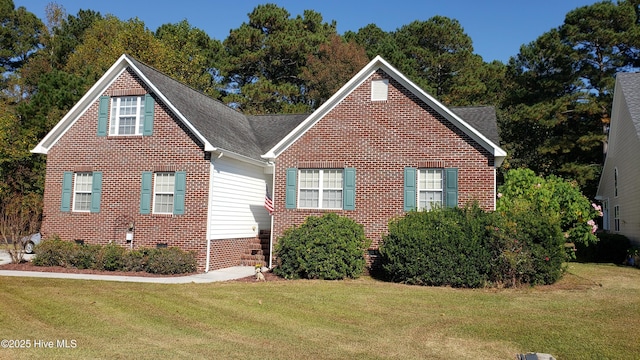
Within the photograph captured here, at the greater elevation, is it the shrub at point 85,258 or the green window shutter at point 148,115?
the green window shutter at point 148,115

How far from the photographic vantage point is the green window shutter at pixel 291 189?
1667 cm

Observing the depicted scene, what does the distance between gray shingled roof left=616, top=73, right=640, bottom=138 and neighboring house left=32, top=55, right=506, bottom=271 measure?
631cm

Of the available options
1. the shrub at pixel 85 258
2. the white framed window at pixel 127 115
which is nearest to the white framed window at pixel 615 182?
the white framed window at pixel 127 115

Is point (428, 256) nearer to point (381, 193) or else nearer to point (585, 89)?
point (381, 193)

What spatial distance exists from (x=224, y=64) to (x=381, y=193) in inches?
1159

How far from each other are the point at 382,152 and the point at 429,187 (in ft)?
6.16

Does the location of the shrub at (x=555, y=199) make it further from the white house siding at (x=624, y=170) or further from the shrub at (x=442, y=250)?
the shrub at (x=442, y=250)

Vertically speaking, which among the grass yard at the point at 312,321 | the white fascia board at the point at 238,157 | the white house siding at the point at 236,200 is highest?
the white fascia board at the point at 238,157

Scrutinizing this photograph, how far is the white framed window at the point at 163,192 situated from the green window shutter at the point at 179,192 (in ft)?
1.33

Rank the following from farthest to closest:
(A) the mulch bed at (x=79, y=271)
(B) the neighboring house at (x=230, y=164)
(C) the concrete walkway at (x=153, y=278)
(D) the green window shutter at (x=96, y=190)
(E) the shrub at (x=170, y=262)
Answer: (D) the green window shutter at (x=96, y=190) < (B) the neighboring house at (x=230, y=164) < (E) the shrub at (x=170, y=262) < (A) the mulch bed at (x=79, y=271) < (C) the concrete walkway at (x=153, y=278)

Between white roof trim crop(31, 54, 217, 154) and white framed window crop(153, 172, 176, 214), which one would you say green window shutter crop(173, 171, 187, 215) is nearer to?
white framed window crop(153, 172, 176, 214)

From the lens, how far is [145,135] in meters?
17.1

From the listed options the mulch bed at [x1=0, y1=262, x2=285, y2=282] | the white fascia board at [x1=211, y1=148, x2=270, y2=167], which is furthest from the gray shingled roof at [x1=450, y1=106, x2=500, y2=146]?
the mulch bed at [x1=0, y1=262, x2=285, y2=282]

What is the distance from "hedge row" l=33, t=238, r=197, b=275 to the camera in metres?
15.2
